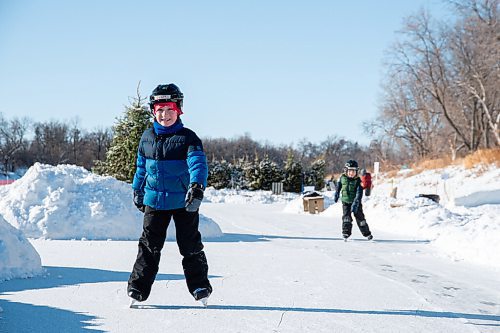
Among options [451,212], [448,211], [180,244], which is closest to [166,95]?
[180,244]

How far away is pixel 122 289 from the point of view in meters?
4.57

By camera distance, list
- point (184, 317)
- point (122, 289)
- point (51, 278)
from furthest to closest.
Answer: point (51, 278), point (122, 289), point (184, 317)

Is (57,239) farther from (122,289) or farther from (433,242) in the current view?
(433,242)

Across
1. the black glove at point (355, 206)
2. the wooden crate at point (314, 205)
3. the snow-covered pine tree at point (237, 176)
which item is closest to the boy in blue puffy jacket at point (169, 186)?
the black glove at point (355, 206)

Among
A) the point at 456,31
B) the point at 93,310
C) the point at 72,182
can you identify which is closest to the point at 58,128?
the point at 456,31

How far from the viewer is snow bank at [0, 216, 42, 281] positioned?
4.76 m

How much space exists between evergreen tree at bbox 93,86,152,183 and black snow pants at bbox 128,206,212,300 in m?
14.8

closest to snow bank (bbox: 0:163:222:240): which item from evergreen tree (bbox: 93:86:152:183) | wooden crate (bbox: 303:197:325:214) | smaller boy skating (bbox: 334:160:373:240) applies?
smaller boy skating (bbox: 334:160:373:240)

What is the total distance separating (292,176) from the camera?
56500 millimetres

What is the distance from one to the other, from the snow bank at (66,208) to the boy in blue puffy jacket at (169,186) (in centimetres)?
500

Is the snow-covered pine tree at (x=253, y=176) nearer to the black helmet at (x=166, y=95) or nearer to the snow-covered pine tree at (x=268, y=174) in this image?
the snow-covered pine tree at (x=268, y=174)

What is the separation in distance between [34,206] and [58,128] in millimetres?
88870

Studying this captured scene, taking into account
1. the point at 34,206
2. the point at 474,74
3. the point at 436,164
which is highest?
the point at 474,74

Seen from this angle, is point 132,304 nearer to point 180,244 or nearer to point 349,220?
point 180,244
